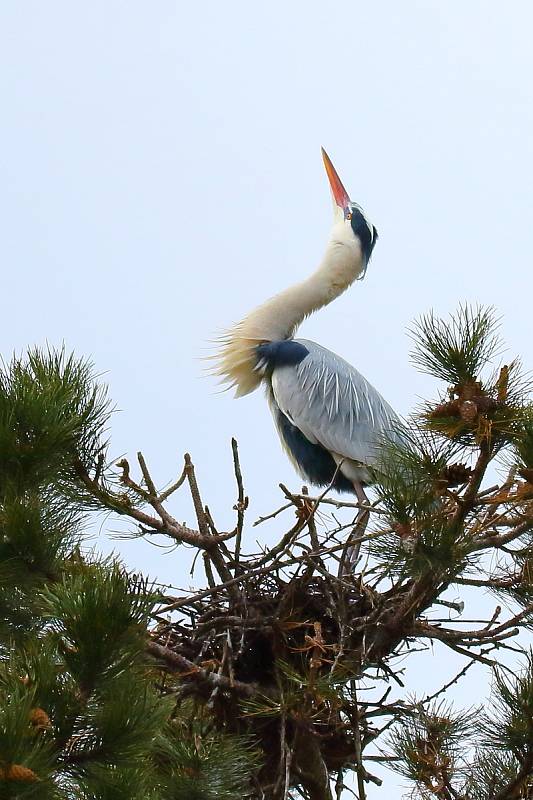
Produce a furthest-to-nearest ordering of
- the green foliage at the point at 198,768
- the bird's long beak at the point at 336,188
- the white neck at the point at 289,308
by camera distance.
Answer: the bird's long beak at the point at 336,188, the white neck at the point at 289,308, the green foliage at the point at 198,768

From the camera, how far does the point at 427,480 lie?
88.0 inches

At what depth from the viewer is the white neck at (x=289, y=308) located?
558cm

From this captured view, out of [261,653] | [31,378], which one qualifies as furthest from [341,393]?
[31,378]

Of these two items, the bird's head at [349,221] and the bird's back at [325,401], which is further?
the bird's head at [349,221]

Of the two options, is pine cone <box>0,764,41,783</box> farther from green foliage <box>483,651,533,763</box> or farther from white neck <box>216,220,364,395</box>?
white neck <box>216,220,364,395</box>

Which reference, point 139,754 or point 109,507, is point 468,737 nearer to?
point 109,507

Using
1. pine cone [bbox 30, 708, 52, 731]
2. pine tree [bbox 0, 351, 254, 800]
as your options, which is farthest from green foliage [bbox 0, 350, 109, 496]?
pine cone [bbox 30, 708, 52, 731]

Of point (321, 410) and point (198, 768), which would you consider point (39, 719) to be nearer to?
point (198, 768)

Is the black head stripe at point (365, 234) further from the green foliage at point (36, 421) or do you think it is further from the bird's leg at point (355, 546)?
the green foliage at point (36, 421)

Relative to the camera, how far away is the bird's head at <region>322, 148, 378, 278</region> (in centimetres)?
603

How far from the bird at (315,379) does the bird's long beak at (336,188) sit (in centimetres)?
41

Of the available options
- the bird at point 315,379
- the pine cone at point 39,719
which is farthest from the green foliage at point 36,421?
the bird at point 315,379

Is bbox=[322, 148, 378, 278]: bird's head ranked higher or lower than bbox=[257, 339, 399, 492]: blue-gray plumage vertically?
higher

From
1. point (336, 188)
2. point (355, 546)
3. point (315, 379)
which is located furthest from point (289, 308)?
point (355, 546)
